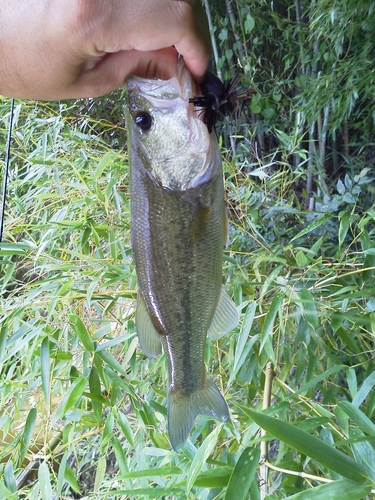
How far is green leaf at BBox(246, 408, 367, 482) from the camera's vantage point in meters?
0.59

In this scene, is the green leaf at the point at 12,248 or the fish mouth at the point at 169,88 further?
the green leaf at the point at 12,248

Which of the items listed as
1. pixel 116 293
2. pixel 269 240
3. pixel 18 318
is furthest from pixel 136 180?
pixel 269 240

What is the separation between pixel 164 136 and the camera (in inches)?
29.8

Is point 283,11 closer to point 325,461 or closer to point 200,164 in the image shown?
point 200,164

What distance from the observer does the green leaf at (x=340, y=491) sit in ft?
1.88

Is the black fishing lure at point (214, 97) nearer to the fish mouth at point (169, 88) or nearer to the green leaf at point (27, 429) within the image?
the fish mouth at point (169, 88)

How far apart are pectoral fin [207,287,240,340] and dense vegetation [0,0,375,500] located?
0.13 meters

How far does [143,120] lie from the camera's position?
2.47ft

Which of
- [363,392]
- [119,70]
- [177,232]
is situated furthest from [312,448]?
[119,70]

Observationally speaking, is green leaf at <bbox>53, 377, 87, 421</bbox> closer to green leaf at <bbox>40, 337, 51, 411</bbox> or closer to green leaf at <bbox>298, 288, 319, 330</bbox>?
green leaf at <bbox>40, 337, 51, 411</bbox>

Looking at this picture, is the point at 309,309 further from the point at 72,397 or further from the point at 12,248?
the point at 12,248

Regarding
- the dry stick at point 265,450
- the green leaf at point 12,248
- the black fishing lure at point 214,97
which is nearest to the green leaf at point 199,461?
the dry stick at point 265,450

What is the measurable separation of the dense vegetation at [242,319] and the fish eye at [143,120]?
480 mm

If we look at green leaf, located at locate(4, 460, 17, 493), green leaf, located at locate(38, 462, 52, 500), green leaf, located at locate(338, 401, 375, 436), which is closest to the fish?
green leaf, located at locate(338, 401, 375, 436)
